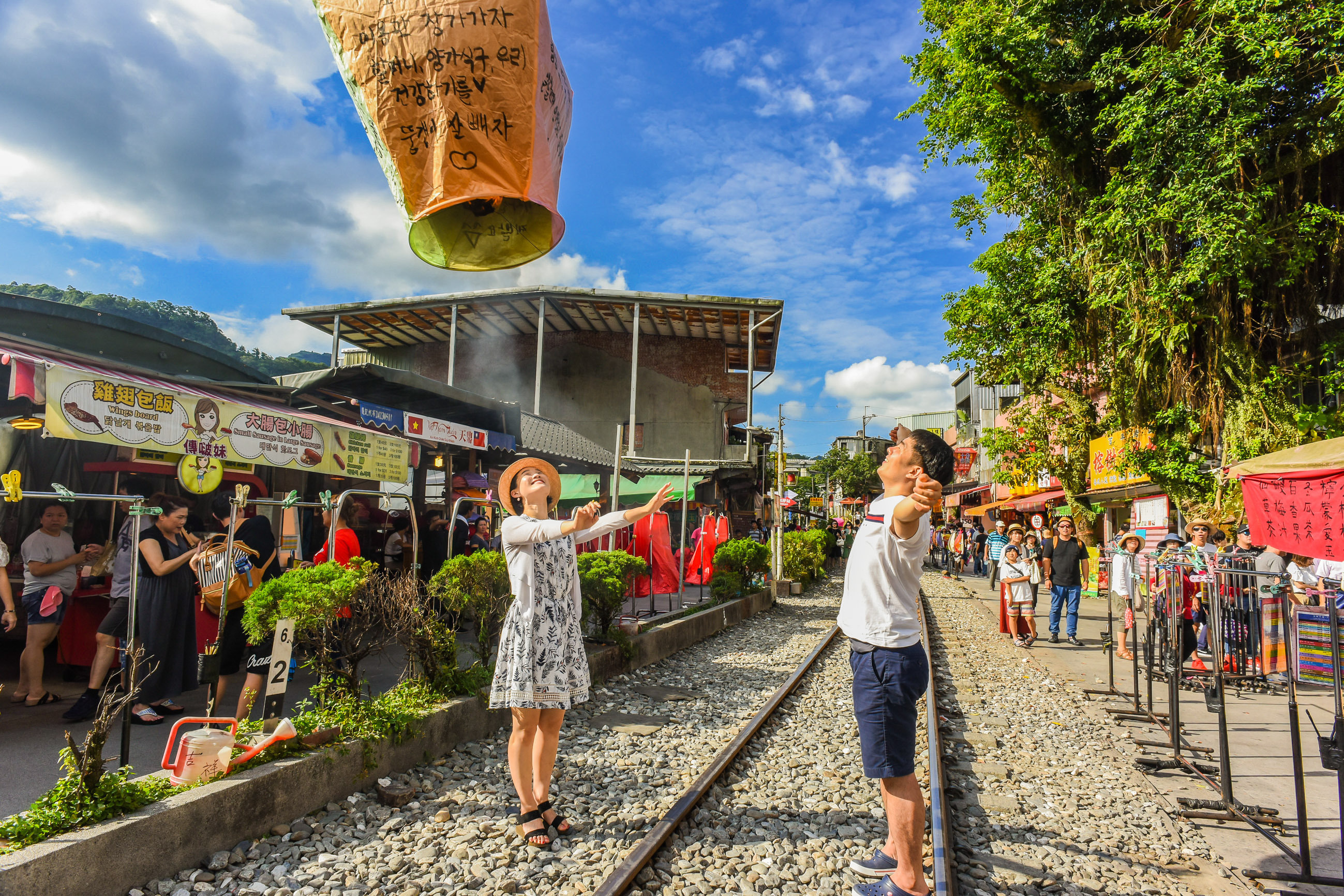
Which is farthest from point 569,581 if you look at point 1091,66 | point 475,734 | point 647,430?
point 647,430

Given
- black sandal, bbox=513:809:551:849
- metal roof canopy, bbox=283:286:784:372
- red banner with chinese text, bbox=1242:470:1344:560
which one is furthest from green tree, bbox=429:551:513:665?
metal roof canopy, bbox=283:286:784:372

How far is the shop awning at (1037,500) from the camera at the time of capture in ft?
78.1

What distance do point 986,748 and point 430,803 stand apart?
419cm

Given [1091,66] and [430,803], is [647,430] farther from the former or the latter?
[430,803]

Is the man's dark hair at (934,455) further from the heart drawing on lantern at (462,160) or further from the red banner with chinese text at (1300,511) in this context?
the red banner with chinese text at (1300,511)

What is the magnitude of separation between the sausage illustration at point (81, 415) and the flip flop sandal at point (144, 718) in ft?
6.66

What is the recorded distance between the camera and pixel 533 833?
140 inches

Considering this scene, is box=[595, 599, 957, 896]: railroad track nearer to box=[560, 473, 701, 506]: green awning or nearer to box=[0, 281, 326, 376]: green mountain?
box=[560, 473, 701, 506]: green awning

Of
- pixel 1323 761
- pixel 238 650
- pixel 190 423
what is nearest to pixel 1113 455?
pixel 1323 761

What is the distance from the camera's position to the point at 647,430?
25.7 metres

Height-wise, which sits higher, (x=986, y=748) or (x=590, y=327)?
(x=590, y=327)

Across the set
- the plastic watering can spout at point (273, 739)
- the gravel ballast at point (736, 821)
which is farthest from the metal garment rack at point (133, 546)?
the gravel ballast at point (736, 821)

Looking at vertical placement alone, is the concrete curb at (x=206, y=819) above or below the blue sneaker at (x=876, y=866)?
above

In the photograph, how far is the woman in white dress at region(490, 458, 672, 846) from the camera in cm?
354
